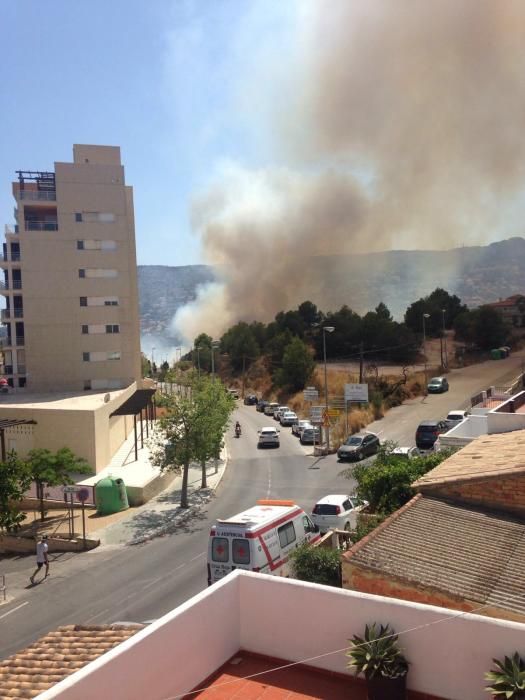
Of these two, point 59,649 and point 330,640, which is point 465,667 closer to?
point 330,640

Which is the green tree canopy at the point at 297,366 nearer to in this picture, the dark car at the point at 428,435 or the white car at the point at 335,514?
the dark car at the point at 428,435

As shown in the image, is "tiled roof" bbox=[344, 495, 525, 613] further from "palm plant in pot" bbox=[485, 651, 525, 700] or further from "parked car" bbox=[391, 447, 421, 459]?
"parked car" bbox=[391, 447, 421, 459]

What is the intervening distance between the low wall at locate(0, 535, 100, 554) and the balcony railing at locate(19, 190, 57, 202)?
21.8 m

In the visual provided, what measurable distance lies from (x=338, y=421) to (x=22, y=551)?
18.5 meters

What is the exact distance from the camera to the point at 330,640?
4.48m

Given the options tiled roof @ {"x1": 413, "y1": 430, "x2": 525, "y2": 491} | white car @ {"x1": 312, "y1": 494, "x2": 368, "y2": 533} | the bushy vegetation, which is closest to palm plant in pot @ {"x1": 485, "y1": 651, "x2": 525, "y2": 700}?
tiled roof @ {"x1": 413, "y1": 430, "x2": 525, "y2": 491}

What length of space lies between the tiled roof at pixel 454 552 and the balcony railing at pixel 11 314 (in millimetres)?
29451

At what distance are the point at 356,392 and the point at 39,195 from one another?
65.9 ft

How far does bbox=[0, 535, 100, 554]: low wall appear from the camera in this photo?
15.1 m

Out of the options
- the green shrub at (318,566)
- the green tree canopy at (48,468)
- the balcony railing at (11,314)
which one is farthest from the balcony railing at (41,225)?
the green shrub at (318,566)

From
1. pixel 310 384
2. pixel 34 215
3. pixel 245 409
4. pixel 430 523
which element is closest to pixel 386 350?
pixel 310 384

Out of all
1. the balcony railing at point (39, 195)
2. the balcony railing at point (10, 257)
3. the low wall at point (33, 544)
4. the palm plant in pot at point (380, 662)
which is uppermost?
the balcony railing at point (39, 195)

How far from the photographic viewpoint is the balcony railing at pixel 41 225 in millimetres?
32472

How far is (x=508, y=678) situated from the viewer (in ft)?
11.9
